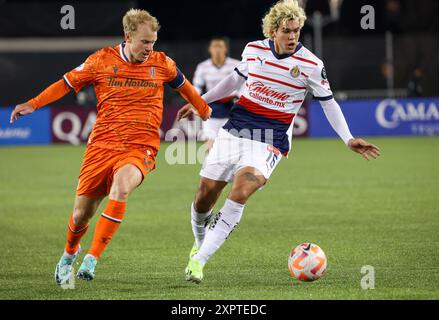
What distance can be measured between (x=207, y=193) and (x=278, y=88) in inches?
42.2

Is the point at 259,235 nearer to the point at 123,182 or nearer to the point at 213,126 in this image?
the point at 123,182

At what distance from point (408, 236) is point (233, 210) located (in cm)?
308

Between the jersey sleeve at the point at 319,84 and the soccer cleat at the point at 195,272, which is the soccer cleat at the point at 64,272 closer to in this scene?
the soccer cleat at the point at 195,272

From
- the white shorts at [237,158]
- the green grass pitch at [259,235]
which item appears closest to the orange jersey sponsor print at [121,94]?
the white shorts at [237,158]

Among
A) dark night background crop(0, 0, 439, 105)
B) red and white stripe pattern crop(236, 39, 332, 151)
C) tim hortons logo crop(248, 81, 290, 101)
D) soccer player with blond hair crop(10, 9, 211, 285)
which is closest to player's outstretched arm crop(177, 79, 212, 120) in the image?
soccer player with blond hair crop(10, 9, 211, 285)

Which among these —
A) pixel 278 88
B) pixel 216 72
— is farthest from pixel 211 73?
pixel 278 88

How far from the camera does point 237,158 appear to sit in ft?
26.5

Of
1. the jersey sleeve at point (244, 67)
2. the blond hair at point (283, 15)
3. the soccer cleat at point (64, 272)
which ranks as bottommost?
the soccer cleat at point (64, 272)

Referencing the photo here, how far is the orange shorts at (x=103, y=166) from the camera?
7.70 metres

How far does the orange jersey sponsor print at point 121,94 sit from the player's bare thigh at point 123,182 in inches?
10.1

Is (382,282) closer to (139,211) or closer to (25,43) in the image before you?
(139,211)

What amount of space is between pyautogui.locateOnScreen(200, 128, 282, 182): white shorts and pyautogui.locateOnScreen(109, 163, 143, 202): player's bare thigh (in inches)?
31.7

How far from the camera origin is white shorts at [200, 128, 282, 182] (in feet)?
26.1
